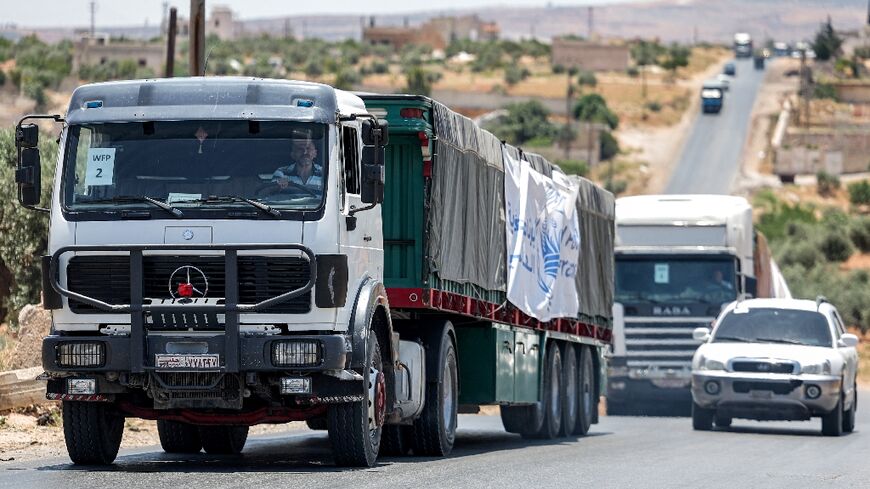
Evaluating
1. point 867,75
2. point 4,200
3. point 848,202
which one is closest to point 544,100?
point 848,202

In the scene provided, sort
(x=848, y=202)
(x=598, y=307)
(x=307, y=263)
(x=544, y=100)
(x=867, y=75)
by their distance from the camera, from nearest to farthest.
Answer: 1. (x=307, y=263)
2. (x=598, y=307)
3. (x=848, y=202)
4. (x=544, y=100)
5. (x=867, y=75)

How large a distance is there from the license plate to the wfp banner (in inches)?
237

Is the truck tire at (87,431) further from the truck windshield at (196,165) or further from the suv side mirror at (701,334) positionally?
the suv side mirror at (701,334)

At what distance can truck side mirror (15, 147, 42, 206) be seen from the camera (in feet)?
42.6

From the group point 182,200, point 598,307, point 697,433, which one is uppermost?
point 182,200

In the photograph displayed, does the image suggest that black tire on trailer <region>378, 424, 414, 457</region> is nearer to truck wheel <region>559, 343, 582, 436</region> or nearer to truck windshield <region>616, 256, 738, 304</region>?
truck wheel <region>559, 343, 582, 436</region>

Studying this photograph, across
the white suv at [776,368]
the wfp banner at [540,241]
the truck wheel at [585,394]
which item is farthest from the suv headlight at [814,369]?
the wfp banner at [540,241]

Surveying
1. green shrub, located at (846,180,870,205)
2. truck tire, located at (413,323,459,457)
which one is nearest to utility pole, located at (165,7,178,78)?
truck tire, located at (413,323,459,457)

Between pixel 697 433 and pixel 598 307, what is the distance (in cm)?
259

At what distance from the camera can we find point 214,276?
13094 mm

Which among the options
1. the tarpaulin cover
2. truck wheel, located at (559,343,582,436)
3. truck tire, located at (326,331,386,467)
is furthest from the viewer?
truck wheel, located at (559,343,582,436)

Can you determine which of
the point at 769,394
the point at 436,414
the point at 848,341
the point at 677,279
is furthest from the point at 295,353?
the point at 677,279

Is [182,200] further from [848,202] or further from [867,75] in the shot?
[867,75]

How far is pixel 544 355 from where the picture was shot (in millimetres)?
20969
